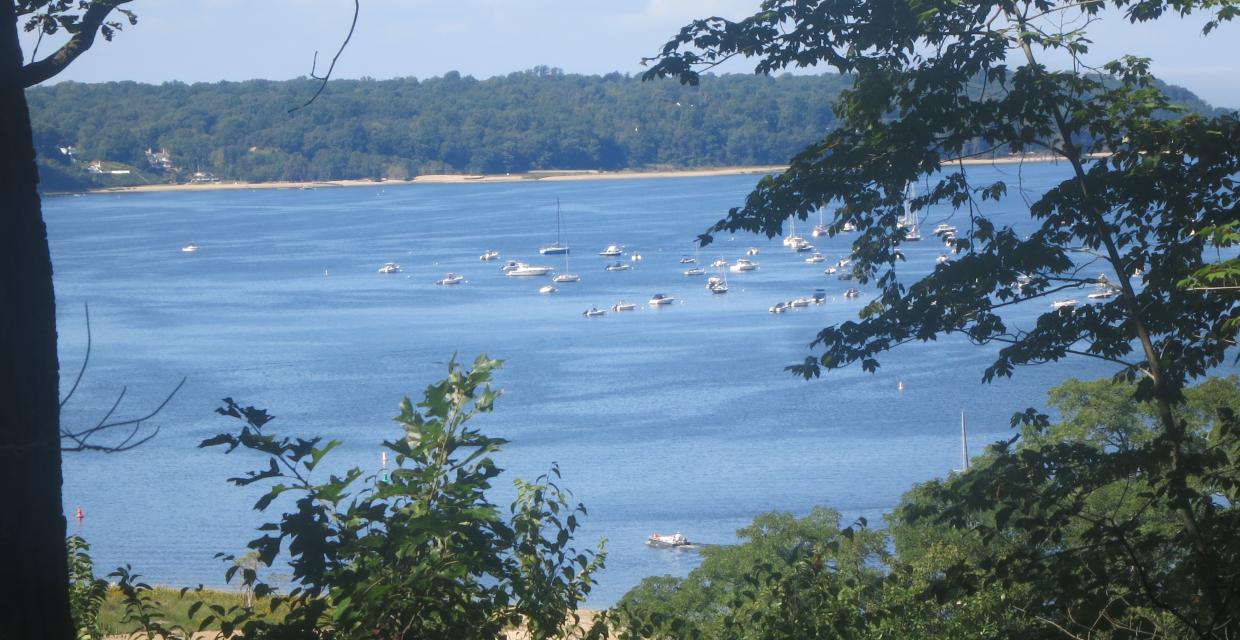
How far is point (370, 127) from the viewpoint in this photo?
93.2 m

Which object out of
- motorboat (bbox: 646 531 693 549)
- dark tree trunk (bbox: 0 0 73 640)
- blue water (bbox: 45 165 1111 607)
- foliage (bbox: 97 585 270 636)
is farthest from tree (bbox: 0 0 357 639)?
motorboat (bbox: 646 531 693 549)

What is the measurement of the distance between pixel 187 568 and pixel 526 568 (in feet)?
80.8

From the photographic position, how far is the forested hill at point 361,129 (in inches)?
3088

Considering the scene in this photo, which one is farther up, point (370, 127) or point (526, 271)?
point (370, 127)

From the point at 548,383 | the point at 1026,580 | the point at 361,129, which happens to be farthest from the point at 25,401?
the point at 361,129

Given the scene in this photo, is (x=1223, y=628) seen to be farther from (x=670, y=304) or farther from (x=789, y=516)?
(x=670, y=304)

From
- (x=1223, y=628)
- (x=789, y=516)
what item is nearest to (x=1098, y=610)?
(x=1223, y=628)

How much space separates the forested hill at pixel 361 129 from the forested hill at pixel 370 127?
0.11 meters

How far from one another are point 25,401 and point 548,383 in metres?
38.7

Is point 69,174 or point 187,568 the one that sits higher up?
point 69,174

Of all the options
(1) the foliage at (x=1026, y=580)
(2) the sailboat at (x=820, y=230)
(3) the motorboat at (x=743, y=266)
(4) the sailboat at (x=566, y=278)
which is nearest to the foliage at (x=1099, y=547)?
(1) the foliage at (x=1026, y=580)

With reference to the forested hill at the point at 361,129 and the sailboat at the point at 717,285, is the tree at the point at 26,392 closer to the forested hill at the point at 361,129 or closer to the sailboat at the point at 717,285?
the sailboat at the point at 717,285

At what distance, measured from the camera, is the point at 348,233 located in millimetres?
99125

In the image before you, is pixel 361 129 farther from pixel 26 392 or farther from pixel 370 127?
pixel 26 392
